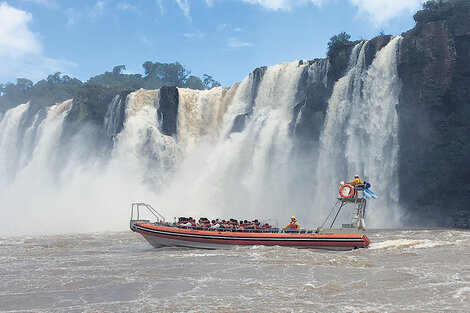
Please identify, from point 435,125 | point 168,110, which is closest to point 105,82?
point 168,110

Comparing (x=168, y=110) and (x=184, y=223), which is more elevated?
(x=168, y=110)

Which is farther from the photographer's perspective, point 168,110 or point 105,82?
point 105,82

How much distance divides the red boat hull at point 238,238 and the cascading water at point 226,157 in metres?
Result: 12.4

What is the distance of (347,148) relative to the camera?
31578mm

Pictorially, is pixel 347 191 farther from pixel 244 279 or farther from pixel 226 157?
pixel 226 157

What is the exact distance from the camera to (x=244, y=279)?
535 inches

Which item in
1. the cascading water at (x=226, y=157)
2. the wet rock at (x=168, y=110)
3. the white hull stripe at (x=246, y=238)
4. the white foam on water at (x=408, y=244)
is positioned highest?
the wet rock at (x=168, y=110)

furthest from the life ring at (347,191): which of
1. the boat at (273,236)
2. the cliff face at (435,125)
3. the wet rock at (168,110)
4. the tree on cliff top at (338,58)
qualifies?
the wet rock at (168,110)

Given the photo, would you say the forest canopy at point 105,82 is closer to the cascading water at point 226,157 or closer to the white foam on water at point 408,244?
the cascading water at point 226,157

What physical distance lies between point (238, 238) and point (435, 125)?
16.3 m

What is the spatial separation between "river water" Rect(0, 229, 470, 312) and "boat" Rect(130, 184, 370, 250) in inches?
17.4

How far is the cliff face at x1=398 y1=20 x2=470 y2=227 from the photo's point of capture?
29859 mm

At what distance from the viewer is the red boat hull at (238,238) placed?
60.8 feet

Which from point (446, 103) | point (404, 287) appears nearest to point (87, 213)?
point (446, 103)
